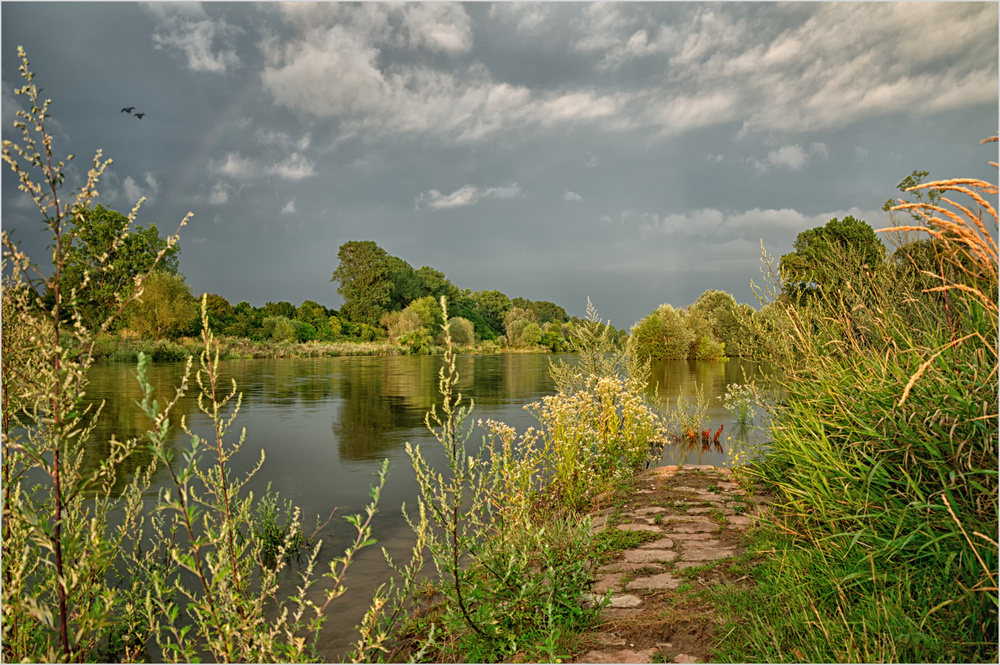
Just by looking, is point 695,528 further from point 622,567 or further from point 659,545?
point 622,567

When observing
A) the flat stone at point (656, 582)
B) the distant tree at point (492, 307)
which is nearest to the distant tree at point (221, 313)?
the distant tree at point (492, 307)

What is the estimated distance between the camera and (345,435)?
9.27 metres

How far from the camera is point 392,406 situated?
41.2ft

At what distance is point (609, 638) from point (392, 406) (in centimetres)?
1039

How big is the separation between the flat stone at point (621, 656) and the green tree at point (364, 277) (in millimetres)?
50068

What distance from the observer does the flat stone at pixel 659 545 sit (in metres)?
3.78

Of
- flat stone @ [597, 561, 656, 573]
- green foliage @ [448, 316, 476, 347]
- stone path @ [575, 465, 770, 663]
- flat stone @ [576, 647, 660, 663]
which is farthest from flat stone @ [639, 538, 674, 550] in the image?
green foliage @ [448, 316, 476, 347]

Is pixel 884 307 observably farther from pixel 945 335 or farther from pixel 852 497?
pixel 852 497

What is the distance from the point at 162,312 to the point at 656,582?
3179 centimetres

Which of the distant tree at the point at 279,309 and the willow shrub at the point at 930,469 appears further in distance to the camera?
the distant tree at the point at 279,309

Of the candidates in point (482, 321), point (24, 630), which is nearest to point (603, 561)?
point (24, 630)

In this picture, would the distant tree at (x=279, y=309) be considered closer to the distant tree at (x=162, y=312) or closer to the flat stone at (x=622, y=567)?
the distant tree at (x=162, y=312)

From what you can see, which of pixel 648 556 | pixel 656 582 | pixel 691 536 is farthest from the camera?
pixel 691 536

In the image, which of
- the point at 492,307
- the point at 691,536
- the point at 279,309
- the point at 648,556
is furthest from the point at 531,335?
the point at 648,556
